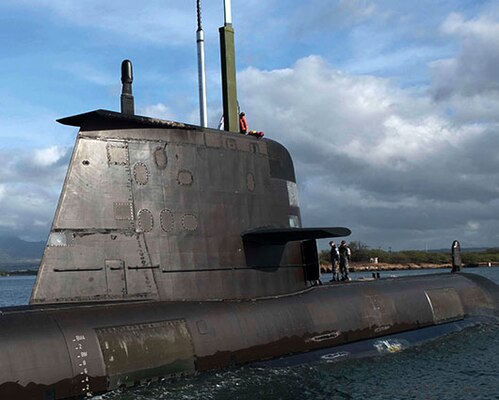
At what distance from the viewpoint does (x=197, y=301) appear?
10805 millimetres

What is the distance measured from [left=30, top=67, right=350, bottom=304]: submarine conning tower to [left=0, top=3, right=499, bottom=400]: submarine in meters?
0.02

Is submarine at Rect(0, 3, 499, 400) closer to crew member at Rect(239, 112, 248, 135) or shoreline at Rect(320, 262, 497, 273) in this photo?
crew member at Rect(239, 112, 248, 135)

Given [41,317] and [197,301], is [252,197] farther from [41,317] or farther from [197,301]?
[41,317]

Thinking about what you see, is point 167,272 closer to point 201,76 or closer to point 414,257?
point 201,76

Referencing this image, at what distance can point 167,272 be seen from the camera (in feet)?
34.8

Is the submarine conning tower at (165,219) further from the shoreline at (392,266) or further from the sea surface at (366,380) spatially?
the shoreline at (392,266)

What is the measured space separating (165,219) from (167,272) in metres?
0.89

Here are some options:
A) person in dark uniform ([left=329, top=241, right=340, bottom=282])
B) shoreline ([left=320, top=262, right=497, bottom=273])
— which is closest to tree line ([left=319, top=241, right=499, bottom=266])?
shoreline ([left=320, top=262, right=497, bottom=273])

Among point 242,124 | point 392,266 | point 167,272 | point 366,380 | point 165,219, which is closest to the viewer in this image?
point 167,272

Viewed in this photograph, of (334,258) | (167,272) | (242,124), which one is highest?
(242,124)

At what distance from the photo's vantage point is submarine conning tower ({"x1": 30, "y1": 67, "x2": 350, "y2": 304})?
979 cm


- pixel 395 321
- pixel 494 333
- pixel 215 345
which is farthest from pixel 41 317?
pixel 494 333

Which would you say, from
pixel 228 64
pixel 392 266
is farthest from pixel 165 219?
pixel 392 266

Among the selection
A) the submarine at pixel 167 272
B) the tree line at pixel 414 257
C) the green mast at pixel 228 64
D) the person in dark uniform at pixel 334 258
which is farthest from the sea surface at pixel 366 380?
the tree line at pixel 414 257
